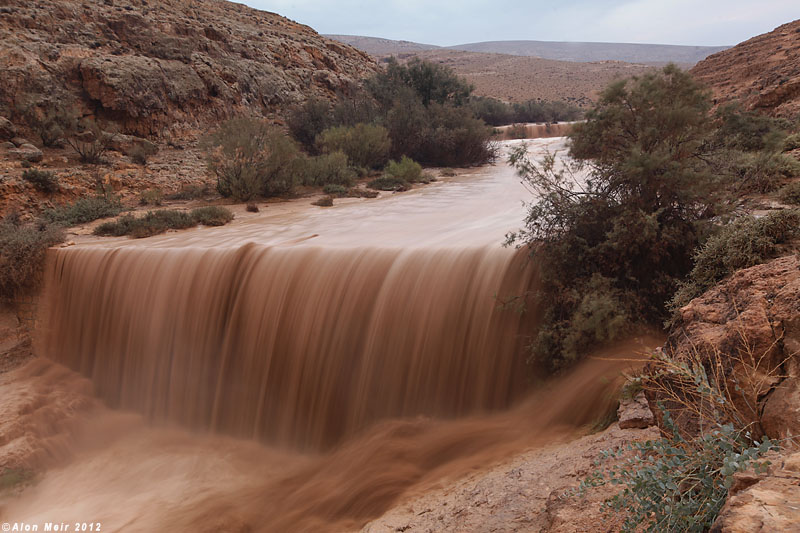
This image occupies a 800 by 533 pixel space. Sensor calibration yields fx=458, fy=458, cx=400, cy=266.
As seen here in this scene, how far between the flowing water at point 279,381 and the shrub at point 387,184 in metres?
6.03

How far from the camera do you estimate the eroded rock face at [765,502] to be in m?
1.20

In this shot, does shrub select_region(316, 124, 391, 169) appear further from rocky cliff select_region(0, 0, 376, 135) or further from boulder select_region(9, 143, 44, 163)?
boulder select_region(9, 143, 44, 163)

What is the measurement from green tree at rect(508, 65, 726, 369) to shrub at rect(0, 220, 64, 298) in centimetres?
821

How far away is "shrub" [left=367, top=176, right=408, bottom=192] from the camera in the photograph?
14023 millimetres

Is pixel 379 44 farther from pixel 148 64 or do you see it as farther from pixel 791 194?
pixel 791 194

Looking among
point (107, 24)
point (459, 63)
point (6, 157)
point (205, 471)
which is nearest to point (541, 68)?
point (459, 63)

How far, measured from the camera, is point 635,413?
306 centimetres

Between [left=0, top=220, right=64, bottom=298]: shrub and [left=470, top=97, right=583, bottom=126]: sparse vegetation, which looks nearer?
[left=0, top=220, right=64, bottom=298]: shrub

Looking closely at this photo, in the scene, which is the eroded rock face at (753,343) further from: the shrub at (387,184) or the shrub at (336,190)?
the shrub at (387,184)

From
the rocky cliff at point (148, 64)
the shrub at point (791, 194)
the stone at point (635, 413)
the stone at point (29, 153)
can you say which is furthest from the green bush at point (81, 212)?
the shrub at point (791, 194)

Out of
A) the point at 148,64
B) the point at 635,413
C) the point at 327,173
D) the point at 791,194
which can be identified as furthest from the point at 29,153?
the point at 791,194

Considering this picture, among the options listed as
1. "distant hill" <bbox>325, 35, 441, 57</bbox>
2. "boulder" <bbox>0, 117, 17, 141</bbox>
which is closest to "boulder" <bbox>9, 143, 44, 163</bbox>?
"boulder" <bbox>0, 117, 17, 141</bbox>

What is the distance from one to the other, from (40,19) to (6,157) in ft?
28.3

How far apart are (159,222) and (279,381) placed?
222 inches
